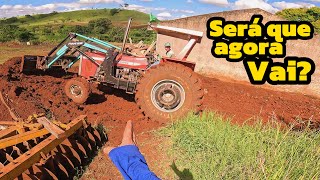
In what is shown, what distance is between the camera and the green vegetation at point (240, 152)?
3680 mm

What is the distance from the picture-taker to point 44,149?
3.84 meters

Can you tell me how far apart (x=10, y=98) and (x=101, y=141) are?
2206mm

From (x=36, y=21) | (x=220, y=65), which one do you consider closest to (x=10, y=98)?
(x=220, y=65)

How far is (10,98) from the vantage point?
6.35m

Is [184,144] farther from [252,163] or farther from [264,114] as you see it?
[264,114]

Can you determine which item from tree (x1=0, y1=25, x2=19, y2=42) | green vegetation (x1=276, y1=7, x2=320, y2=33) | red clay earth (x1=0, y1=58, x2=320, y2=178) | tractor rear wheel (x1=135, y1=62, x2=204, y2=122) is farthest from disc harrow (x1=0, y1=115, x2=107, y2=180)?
tree (x1=0, y1=25, x2=19, y2=42)

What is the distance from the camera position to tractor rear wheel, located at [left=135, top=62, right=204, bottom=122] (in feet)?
21.1

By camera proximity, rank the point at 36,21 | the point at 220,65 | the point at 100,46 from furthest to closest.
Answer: the point at 36,21 → the point at 220,65 → the point at 100,46

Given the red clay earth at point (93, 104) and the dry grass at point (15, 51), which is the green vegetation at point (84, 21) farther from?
the red clay earth at point (93, 104)

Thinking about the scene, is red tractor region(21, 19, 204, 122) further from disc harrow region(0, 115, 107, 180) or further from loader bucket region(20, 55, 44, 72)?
disc harrow region(0, 115, 107, 180)

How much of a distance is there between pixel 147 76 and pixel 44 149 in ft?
10.2

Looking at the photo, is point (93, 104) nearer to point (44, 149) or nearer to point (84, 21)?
point (44, 149)

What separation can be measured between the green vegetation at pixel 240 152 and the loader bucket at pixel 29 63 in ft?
14.2

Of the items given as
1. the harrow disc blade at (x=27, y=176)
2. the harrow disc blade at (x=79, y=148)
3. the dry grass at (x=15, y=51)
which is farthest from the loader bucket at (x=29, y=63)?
the dry grass at (x=15, y=51)
